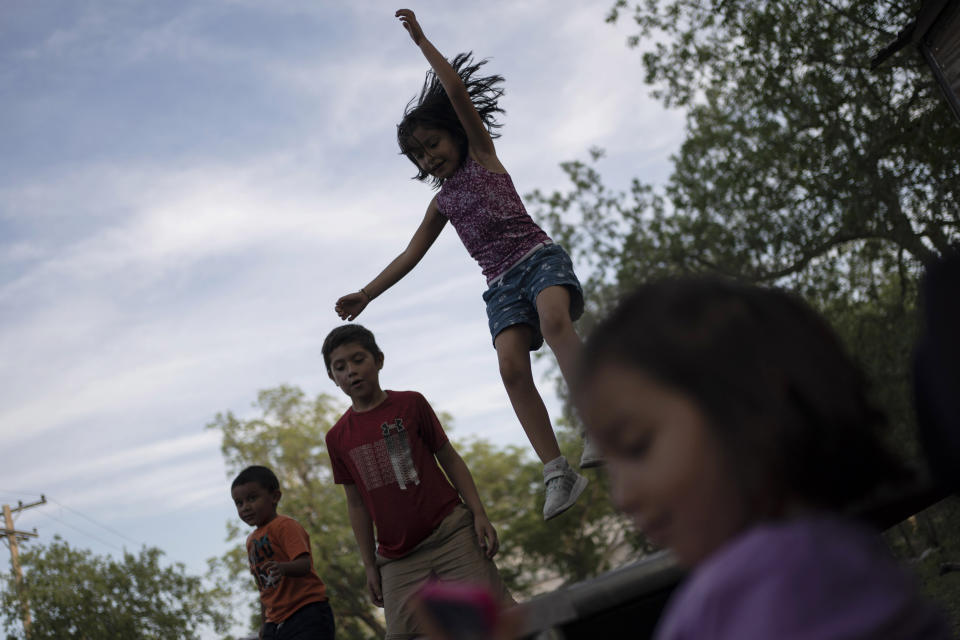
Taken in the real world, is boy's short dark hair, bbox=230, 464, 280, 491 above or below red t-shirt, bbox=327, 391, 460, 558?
above

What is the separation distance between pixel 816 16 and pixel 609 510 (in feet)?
→ 59.7

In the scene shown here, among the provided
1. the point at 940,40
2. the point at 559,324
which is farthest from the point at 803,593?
the point at 940,40

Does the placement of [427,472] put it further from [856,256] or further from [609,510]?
[609,510]

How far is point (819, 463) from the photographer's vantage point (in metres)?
0.93

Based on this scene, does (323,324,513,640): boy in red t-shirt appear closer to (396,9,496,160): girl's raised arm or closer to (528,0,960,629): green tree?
(396,9,496,160): girl's raised arm

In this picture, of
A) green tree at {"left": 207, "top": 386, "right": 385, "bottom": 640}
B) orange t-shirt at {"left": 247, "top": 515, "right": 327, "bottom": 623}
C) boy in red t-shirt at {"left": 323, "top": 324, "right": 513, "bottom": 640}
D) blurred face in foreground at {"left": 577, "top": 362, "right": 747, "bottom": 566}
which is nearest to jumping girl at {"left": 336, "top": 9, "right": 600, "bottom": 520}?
boy in red t-shirt at {"left": 323, "top": 324, "right": 513, "bottom": 640}

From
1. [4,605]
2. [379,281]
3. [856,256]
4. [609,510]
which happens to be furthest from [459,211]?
[4,605]

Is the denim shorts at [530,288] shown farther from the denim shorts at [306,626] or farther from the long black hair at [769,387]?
the long black hair at [769,387]

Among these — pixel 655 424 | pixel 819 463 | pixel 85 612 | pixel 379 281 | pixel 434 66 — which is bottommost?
pixel 819 463

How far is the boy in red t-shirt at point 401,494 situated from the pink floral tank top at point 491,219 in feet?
2.64

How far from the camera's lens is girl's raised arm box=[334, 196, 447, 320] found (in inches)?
164

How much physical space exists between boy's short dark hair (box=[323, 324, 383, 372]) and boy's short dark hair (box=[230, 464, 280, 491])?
1.01m

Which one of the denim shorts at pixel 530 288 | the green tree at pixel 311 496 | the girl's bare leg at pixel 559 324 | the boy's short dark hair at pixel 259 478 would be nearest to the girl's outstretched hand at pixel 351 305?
the denim shorts at pixel 530 288

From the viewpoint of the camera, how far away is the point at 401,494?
392cm
